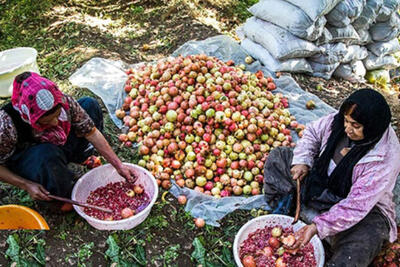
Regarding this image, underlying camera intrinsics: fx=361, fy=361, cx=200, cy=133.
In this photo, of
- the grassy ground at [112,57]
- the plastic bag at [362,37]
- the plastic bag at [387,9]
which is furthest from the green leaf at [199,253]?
the plastic bag at [387,9]

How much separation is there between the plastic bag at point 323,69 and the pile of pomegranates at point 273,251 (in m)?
2.72

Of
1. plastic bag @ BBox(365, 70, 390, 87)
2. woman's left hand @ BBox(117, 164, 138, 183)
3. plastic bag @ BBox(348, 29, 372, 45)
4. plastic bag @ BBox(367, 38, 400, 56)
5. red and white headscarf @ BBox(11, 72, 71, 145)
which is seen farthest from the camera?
plastic bag @ BBox(365, 70, 390, 87)

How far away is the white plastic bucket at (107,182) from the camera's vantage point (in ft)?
8.09

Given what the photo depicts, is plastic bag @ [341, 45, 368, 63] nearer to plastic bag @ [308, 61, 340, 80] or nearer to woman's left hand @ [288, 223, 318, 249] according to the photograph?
plastic bag @ [308, 61, 340, 80]

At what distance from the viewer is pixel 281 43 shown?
427 centimetres

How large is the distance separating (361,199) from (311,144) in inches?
23.2

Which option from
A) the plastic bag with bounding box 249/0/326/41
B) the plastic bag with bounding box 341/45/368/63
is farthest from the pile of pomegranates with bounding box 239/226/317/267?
the plastic bag with bounding box 341/45/368/63

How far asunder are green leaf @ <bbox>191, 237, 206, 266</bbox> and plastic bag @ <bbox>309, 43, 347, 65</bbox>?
118 inches

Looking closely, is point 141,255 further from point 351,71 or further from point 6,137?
point 351,71

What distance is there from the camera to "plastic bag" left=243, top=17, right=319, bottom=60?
4246 mm

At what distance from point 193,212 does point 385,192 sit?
4.63ft

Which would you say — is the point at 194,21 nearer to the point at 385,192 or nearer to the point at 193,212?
the point at 193,212

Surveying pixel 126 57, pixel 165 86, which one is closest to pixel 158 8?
pixel 126 57

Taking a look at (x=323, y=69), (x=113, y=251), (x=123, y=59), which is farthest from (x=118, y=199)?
(x=323, y=69)
